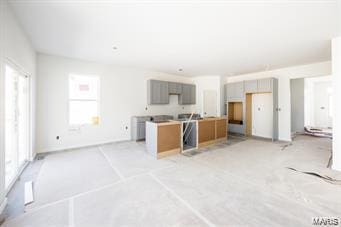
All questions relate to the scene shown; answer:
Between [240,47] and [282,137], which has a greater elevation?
[240,47]

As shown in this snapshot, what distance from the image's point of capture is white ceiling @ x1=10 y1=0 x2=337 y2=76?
2309 millimetres

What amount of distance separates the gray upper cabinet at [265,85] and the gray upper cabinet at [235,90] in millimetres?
732

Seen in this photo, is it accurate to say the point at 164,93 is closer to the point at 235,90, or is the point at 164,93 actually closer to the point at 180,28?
the point at 235,90

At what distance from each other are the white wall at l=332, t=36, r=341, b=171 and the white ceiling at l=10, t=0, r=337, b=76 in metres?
0.32

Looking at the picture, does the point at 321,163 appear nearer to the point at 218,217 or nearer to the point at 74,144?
the point at 218,217

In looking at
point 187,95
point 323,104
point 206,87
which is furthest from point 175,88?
point 323,104

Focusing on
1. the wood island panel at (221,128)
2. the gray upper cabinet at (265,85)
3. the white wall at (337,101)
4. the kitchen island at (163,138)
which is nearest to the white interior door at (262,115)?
the gray upper cabinet at (265,85)

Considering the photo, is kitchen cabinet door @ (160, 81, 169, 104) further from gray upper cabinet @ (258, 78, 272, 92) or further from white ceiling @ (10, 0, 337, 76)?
gray upper cabinet @ (258, 78, 272, 92)

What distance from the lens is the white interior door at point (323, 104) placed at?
28.0ft

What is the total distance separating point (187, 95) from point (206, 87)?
1.05 meters

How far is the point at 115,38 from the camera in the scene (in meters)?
3.40

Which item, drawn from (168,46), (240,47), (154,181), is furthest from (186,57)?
(154,181)

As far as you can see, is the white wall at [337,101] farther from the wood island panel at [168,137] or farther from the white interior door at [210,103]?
the white interior door at [210,103]

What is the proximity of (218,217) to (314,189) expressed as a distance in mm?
1862
